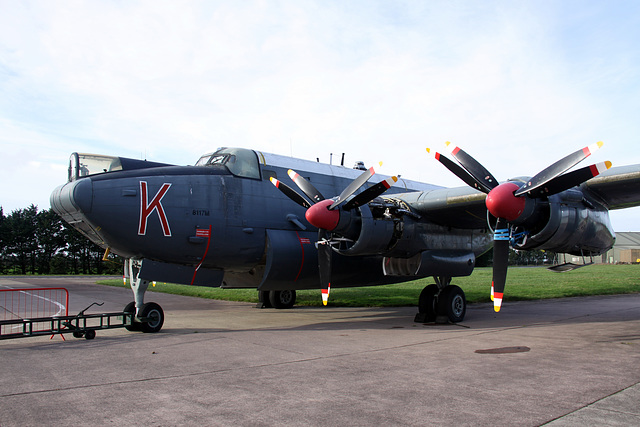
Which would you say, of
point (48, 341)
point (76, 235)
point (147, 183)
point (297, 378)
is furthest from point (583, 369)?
point (76, 235)

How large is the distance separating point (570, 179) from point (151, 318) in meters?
9.44

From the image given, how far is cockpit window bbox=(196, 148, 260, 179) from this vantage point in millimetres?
12324

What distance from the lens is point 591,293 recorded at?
23.5 metres

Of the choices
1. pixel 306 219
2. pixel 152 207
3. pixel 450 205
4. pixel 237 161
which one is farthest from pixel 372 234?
pixel 152 207

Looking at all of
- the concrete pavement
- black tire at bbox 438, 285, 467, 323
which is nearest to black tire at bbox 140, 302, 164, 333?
→ the concrete pavement

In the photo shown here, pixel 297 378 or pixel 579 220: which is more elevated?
pixel 579 220

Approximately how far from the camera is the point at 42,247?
64.7 metres

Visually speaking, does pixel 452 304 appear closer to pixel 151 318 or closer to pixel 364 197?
pixel 364 197

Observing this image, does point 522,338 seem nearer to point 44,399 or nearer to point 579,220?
point 579,220

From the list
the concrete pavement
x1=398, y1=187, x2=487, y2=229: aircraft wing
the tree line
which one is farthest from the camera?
the tree line

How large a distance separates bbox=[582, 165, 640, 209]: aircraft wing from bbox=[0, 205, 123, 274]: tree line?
62134mm

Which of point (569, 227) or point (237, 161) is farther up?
point (237, 161)

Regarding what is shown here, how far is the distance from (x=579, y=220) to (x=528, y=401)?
619 centimetres

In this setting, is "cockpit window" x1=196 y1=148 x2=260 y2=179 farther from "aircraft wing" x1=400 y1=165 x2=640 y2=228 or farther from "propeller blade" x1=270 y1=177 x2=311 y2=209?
"aircraft wing" x1=400 y1=165 x2=640 y2=228
